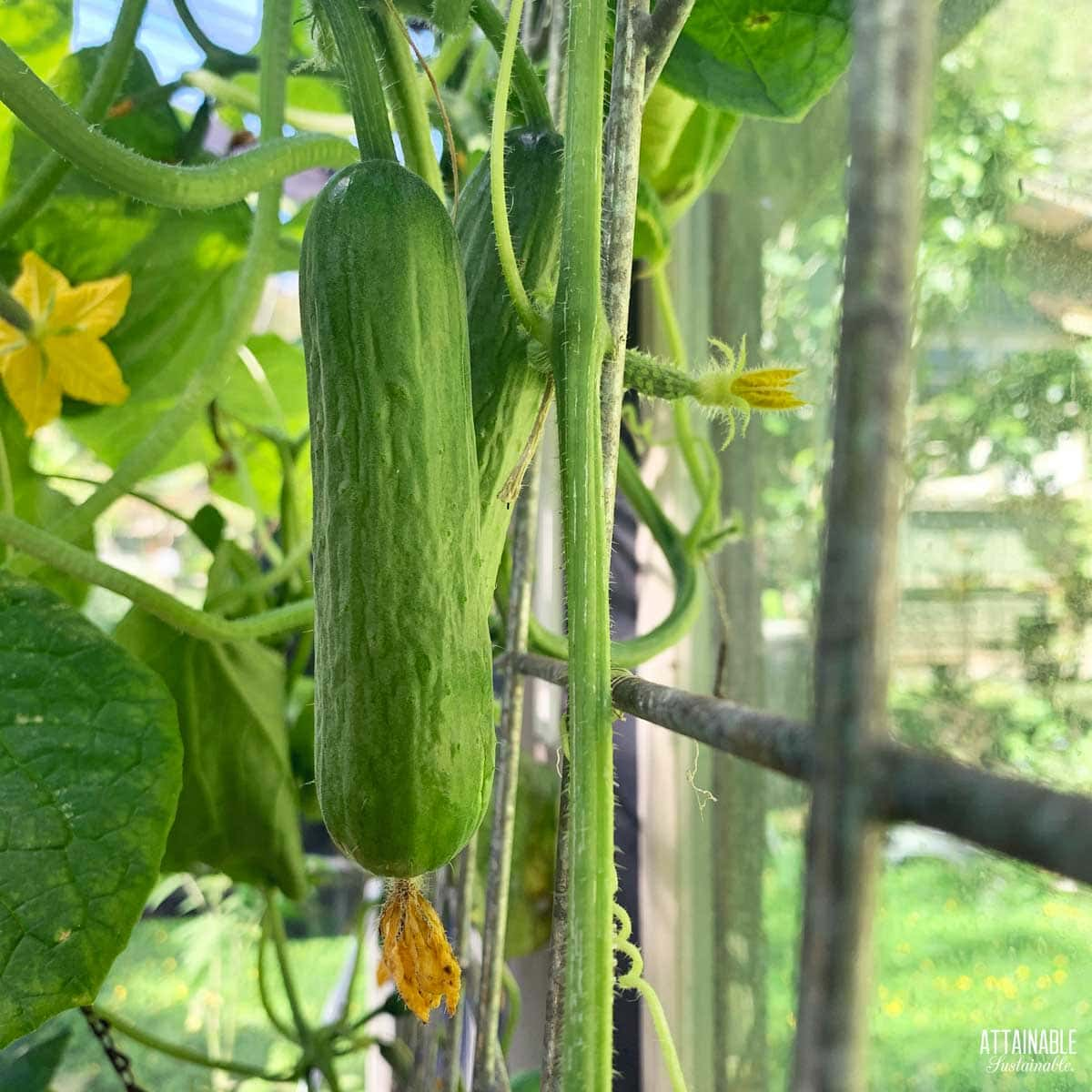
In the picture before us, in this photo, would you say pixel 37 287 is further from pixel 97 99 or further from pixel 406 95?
pixel 406 95

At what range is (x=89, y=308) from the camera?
0.73m

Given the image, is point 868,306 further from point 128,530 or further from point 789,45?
point 128,530

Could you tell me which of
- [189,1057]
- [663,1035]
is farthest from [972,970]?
[189,1057]

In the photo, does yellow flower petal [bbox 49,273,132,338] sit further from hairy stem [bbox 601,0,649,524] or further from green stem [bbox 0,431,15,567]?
hairy stem [bbox 601,0,649,524]

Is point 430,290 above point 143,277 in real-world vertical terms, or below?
below

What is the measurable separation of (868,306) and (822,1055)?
108 millimetres

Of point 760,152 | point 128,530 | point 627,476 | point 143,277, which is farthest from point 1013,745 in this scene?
point 128,530

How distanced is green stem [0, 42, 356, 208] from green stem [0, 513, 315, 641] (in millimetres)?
227

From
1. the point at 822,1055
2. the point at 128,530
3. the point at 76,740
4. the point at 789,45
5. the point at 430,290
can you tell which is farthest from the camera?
the point at 128,530

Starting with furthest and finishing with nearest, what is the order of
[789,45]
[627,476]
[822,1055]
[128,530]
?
[128,530]
[627,476]
[789,45]
[822,1055]

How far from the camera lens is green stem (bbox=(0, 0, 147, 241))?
1.89 ft

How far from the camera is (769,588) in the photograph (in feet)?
2.63

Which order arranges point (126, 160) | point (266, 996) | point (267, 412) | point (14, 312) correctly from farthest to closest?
point (267, 412) → point (266, 996) → point (14, 312) → point (126, 160)

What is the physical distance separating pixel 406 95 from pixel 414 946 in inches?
13.5
